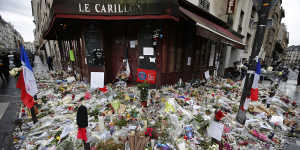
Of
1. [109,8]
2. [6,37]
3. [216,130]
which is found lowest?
[216,130]

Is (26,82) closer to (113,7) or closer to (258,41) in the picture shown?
(113,7)

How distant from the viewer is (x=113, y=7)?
13.0 feet

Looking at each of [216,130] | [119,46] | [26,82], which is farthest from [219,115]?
[119,46]

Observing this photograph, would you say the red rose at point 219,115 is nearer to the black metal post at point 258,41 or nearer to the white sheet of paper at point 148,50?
the black metal post at point 258,41

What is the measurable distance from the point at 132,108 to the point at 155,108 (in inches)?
30.3

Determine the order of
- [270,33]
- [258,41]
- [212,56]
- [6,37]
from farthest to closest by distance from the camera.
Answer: [6,37] → [270,33] → [212,56] → [258,41]

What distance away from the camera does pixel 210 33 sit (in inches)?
170

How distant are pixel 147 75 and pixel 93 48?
2.91 m

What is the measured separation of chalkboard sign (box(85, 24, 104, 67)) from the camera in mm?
5204

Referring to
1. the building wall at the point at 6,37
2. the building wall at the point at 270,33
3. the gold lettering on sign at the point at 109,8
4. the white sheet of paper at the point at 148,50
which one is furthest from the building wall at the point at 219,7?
the building wall at the point at 6,37

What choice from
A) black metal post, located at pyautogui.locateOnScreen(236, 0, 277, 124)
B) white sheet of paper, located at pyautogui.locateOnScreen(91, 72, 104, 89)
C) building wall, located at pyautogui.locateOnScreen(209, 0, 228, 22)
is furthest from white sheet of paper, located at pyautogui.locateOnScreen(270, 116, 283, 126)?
building wall, located at pyautogui.locateOnScreen(209, 0, 228, 22)

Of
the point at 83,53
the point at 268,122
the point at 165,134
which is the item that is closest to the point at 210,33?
the point at 268,122

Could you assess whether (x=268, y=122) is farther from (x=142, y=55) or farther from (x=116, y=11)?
(x=116, y=11)

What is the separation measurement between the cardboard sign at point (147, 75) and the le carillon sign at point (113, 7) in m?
2.51
